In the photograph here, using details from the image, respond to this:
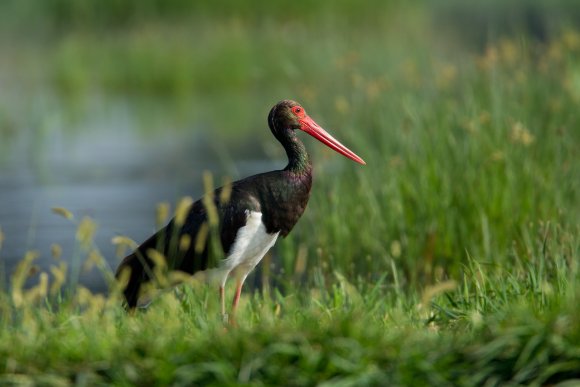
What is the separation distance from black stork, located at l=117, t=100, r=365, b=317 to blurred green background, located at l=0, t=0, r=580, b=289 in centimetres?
74

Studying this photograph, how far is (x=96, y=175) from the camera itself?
14297 millimetres

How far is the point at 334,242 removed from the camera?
348 inches

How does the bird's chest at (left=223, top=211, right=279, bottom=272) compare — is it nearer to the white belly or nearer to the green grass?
the white belly

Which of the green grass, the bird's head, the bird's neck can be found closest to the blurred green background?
the green grass

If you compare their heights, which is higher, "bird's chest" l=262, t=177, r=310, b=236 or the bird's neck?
the bird's neck

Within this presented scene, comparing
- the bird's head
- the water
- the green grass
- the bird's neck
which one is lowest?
the water

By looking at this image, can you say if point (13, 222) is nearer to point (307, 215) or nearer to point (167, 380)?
point (307, 215)

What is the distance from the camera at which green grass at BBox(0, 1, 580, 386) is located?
14.5ft

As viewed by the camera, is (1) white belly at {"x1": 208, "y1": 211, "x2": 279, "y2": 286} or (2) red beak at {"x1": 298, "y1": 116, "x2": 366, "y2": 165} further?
(2) red beak at {"x1": 298, "y1": 116, "x2": 366, "y2": 165}

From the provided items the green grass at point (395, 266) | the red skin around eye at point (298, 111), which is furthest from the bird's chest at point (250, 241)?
the red skin around eye at point (298, 111)

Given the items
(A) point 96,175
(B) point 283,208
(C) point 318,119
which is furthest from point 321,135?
(A) point 96,175

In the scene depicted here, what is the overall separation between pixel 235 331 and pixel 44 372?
2.37 feet

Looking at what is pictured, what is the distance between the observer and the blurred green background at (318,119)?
8.27 metres

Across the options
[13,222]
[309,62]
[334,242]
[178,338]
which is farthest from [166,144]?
[178,338]
